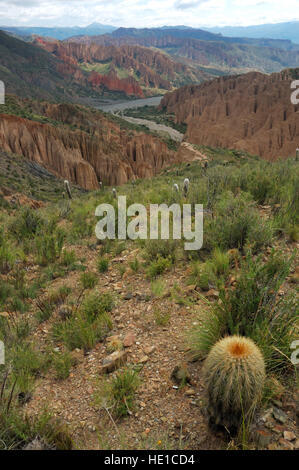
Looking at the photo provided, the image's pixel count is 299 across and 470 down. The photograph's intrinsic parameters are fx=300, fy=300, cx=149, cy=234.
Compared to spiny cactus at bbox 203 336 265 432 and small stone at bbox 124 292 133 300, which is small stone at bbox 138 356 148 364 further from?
small stone at bbox 124 292 133 300

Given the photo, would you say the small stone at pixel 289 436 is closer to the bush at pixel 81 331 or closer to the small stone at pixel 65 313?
the bush at pixel 81 331

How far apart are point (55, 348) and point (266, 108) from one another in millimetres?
61265

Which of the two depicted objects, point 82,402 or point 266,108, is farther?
point 266,108

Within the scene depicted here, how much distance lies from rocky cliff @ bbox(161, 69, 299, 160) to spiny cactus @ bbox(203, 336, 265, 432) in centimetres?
4830

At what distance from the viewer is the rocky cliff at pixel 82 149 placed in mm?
31750

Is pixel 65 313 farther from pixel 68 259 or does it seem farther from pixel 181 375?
pixel 181 375

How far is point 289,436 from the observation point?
2.10 m

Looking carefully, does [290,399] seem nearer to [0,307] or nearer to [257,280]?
[257,280]

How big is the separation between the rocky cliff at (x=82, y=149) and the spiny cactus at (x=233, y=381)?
3202 cm

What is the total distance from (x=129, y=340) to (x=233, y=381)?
1.60m

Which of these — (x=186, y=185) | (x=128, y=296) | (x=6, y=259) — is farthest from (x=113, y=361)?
(x=186, y=185)

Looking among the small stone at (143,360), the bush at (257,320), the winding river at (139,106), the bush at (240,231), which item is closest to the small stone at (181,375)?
the bush at (257,320)

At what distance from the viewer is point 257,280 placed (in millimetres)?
3061

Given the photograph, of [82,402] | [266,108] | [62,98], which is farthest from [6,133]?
[62,98]
